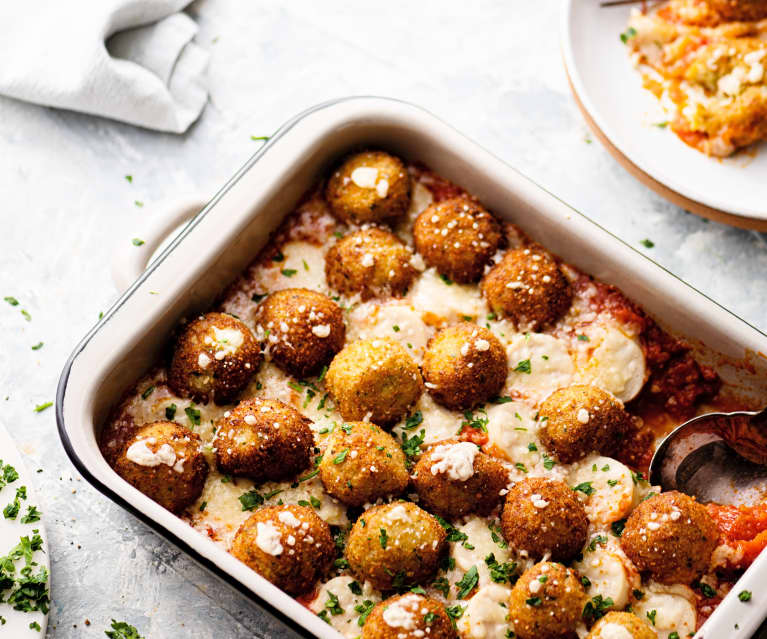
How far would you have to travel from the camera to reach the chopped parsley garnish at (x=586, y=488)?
260 centimetres

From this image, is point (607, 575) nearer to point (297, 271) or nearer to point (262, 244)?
point (297, 271)

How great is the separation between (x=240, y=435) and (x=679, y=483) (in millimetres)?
1276

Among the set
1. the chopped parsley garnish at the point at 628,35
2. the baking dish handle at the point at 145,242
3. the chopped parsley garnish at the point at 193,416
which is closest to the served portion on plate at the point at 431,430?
the chopped parsley garnish at the point at 193,416

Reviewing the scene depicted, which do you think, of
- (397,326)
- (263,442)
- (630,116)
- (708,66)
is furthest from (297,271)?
(708,66)

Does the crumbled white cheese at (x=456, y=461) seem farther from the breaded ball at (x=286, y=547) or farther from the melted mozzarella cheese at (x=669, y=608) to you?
the melted mozzarella cheese at (x=669, y=608)

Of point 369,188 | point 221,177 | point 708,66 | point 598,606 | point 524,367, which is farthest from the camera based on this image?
point 221,177

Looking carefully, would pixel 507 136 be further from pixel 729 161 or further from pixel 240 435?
pixel 240 435

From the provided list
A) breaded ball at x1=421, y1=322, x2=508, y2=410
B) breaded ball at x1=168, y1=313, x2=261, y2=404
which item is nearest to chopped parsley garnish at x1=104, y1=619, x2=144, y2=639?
breaded ball at x1=168, y1=313, x2=261, y2=404

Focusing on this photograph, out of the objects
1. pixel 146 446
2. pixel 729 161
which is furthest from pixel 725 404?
pixel 146 446

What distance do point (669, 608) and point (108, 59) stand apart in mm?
2485

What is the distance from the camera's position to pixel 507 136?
3.39 m

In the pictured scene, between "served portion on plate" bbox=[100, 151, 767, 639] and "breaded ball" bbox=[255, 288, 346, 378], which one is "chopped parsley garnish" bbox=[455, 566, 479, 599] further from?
"breaded ball" bbox=[255, 288, 346, 378]

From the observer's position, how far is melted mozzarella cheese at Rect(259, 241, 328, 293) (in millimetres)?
2846

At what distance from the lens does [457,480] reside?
2.48 m
